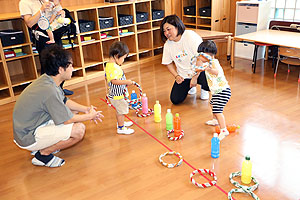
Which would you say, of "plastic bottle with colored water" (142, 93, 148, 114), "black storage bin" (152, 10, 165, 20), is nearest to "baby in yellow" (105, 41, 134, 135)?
"plastic bottle with colored water" (142, 93, 148, 114)

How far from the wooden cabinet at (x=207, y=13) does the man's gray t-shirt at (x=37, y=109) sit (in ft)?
13.8

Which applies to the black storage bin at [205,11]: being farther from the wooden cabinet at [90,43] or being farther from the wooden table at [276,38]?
the wooden table at [276,38]

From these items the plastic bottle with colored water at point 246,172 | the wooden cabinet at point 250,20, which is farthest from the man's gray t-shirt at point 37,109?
the wooden cabinet at point 250,20

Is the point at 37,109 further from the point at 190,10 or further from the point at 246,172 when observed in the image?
the point at 190,10

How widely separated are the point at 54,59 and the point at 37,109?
A: 1.50 feet

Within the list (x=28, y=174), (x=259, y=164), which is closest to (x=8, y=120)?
(x=28, y=174)

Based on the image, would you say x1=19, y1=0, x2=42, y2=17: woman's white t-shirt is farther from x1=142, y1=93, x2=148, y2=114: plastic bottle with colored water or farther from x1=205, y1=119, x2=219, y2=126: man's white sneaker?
x1=205, y1=119, x2=219, y2=126: man's white sneaker

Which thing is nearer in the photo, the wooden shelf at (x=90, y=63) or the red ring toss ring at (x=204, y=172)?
the red ring toss ring at (x=204, y=172)

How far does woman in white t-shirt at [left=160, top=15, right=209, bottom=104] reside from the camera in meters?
3.59

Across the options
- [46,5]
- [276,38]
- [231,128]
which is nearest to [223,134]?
[231,128]

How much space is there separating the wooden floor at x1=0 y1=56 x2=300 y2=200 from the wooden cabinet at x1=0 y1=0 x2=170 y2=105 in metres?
0.75

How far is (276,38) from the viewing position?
484 centimetres

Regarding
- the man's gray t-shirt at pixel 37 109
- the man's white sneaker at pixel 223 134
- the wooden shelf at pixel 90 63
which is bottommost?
the man's white sneaker at pixel 223 134

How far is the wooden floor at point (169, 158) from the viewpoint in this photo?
2.46m
